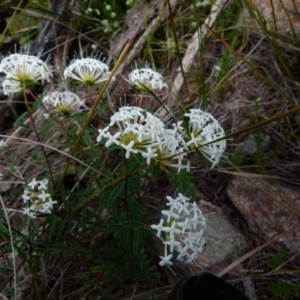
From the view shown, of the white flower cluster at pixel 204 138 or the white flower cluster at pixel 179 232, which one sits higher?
the white flower cluster at pixel 204 138

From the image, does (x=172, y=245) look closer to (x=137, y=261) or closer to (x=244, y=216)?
(x=137, y=261)

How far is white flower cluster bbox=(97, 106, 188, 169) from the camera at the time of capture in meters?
1.24

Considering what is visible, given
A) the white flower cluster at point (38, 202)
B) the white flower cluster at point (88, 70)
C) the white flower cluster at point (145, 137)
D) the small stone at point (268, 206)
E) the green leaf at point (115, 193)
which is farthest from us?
the small stone at point (268, 206)

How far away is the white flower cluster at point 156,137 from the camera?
49.1 inches

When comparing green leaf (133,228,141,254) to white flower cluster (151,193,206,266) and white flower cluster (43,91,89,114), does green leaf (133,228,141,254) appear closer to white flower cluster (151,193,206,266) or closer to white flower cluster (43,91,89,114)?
white flower cluster (151,193,206,266)

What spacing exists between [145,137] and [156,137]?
0.03 m

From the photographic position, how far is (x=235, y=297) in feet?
5.42

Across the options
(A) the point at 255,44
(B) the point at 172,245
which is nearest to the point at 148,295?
(B) the point at 172,245

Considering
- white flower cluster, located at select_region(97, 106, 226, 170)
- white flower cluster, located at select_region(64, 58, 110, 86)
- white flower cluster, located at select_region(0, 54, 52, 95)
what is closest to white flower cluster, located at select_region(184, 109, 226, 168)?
white flower cluster, located at select_region(97, 106, 226, 170)

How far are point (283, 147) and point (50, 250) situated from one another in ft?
3.46

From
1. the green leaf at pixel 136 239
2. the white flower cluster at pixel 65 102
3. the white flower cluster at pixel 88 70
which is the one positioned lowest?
the green leaf at pixel 136 239

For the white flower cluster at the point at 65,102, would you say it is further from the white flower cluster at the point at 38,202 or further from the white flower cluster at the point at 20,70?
the white flower cluster at the point at 38,202

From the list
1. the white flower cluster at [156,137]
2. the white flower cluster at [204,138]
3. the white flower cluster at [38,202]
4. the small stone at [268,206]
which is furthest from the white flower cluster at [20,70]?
the small stone at [268,206]

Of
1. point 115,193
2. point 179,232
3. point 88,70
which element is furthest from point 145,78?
point 179,232
